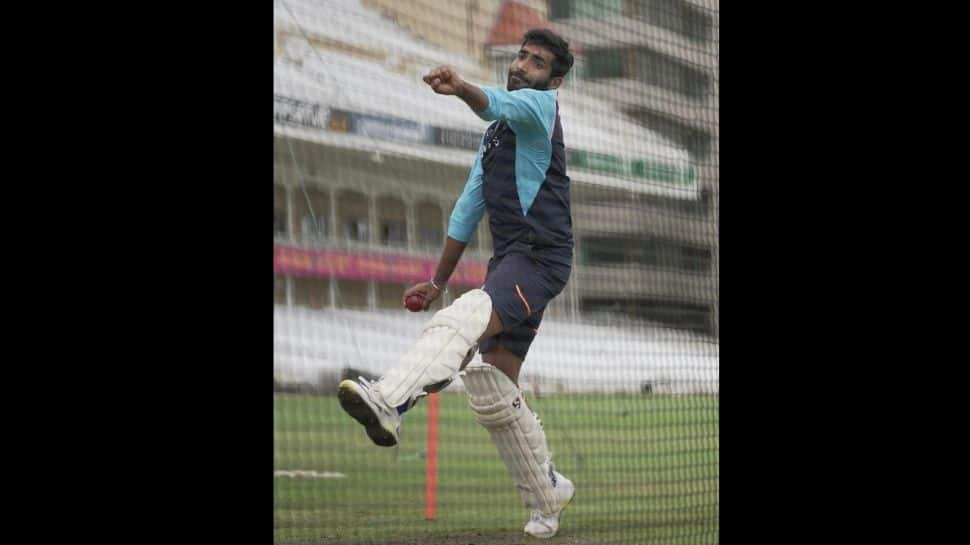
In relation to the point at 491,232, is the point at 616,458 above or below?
Answer: below

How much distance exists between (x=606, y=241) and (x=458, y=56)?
2.90 ft

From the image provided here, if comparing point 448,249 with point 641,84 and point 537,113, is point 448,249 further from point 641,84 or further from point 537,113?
point 641,84

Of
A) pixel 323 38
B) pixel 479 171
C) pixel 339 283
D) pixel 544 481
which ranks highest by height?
pixel 323 38

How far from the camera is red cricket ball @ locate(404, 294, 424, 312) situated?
3.86m

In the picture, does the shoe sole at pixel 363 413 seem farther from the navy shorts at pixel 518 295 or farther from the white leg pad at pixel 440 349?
the navy shorts at pixel 518 295

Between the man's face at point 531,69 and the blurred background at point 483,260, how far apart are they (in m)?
0.03

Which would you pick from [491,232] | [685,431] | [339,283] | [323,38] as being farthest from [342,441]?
[685,431]

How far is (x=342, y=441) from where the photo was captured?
11.9 ft

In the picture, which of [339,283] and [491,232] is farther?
[491,232]

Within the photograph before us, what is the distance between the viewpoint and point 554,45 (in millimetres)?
4168

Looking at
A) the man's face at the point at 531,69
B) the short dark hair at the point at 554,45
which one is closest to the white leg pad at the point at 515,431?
the man's face at the point at 531,69

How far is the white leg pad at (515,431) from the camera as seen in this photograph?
155 inches

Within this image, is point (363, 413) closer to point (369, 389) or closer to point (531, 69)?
point (369, 389)

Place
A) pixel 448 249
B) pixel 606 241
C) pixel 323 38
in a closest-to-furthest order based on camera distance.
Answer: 1. pixel 323 38
2. pixel 448 249
3. pixel 606 241
